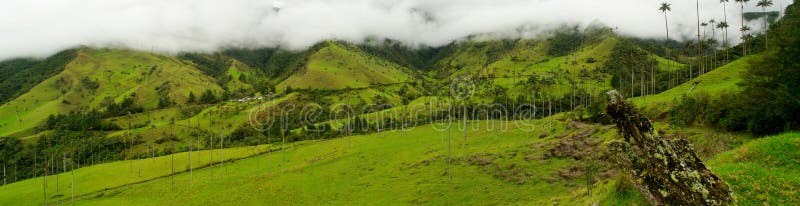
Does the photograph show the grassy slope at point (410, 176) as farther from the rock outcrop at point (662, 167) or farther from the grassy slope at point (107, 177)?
the rock outcrop at point (662, 167)

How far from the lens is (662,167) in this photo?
18.2 m

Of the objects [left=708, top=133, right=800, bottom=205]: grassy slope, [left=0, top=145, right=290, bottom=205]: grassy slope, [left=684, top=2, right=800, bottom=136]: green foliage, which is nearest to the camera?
[left=708, top=133, right=800, bottom=205]: grassy slope

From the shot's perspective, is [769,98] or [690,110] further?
[690,110]

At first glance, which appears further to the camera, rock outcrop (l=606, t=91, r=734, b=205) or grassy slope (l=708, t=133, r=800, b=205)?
grassy slope (l=708, t=133, r=800, b=205)

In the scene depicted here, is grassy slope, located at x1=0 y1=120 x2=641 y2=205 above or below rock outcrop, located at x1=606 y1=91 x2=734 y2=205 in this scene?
below

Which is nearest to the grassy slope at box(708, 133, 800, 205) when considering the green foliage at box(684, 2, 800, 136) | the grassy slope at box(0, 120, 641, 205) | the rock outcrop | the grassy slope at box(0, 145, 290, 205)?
the rock outcrop

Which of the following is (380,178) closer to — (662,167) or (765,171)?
(765,171)

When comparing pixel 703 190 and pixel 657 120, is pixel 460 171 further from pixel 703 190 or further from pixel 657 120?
pixel 703 190

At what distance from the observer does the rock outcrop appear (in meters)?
17.1

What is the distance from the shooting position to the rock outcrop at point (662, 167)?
17.1m

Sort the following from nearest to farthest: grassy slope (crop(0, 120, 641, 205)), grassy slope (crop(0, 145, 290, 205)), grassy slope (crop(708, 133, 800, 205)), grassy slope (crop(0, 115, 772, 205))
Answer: grassy slope (crop(708, 133, 800, 205))
grassy slope (crop(0, 115, 772, 205))
grassy slope (crop(0, 120, 641, 205))
grassy slope (crop(0, 145, 290, 205))

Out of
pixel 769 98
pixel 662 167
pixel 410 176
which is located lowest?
pixel 410 176

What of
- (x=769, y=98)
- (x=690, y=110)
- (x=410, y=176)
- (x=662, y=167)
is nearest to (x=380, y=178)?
(x=410, y=176)

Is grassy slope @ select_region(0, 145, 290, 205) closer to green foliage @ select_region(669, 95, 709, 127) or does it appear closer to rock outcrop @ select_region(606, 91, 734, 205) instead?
green foliage @ select_region(669, 95, 709, 127)
